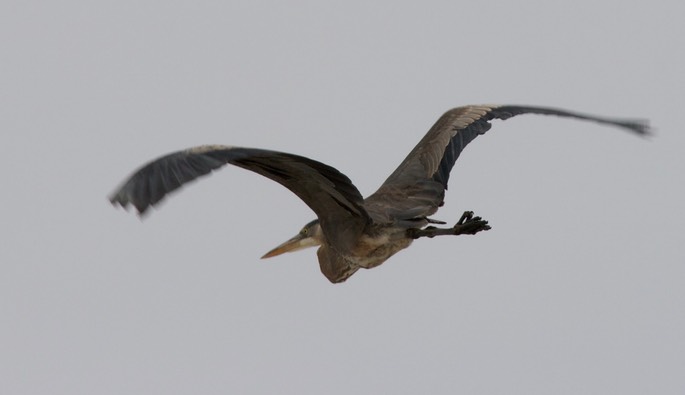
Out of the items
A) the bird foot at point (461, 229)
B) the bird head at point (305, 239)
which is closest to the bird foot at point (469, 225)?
the bird foot at point (461, 229)

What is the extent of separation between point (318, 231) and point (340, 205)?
0.77 metres

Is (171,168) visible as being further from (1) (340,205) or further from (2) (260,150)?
(1) (340,205)

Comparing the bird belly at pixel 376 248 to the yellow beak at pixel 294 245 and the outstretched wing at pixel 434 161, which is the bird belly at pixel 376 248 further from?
the yellow beak at pixel 294 245

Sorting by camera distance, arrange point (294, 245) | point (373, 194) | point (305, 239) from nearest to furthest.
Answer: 1. point (373, 194)
2. point (305, 239)
3. point (294, 245)

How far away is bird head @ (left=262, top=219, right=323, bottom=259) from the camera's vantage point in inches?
→ 512

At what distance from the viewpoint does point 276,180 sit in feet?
38.7

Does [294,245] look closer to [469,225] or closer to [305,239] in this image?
[305,239]

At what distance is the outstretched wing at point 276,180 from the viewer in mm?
9641

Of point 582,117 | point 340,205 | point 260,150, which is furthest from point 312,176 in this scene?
point 582,117

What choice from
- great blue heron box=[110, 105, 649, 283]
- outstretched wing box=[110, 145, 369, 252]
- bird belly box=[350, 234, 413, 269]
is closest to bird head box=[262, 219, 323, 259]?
great blue heron box=[110, 105, 649, 283]

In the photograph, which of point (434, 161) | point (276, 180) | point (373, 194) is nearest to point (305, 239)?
point (373, 194)

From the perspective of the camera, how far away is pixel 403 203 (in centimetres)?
1280

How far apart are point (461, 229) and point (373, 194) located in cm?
102

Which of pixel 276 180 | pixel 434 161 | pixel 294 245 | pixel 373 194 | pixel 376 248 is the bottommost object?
pixel 376 248
